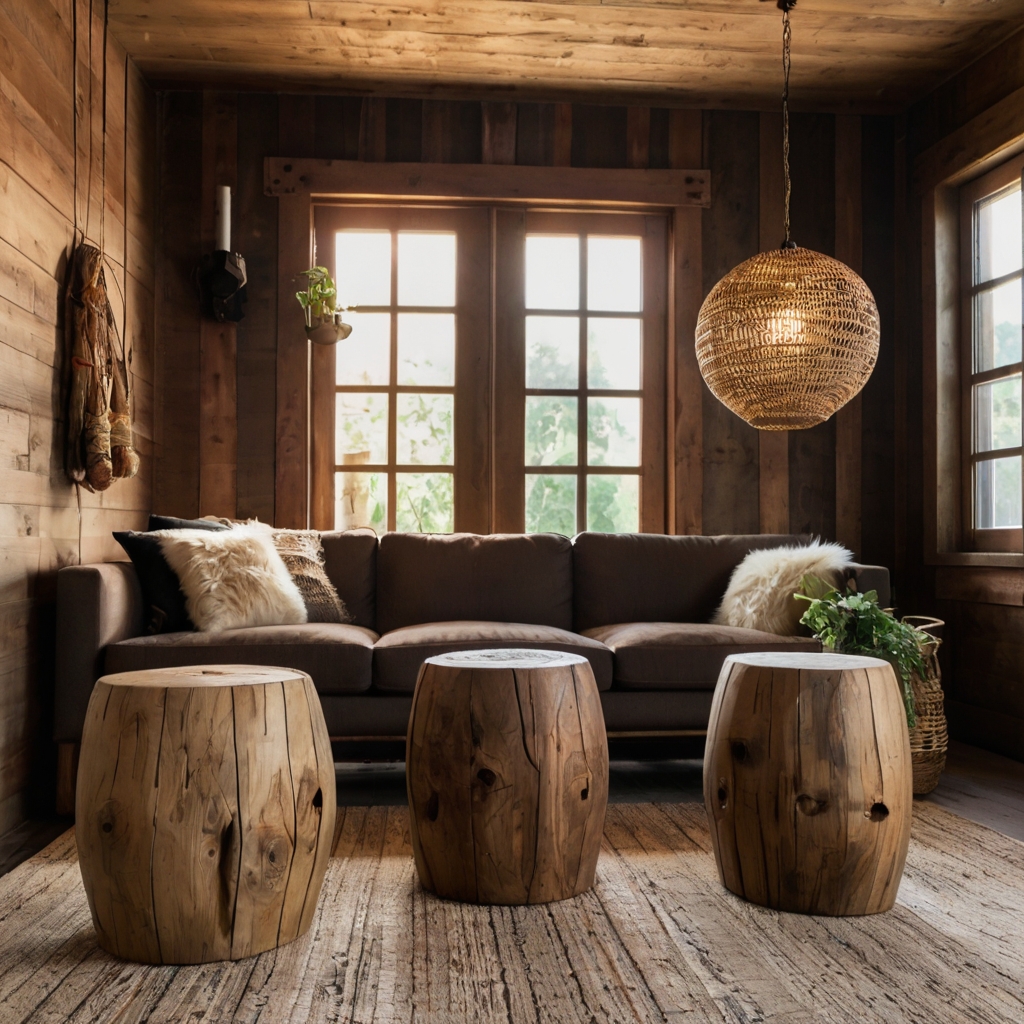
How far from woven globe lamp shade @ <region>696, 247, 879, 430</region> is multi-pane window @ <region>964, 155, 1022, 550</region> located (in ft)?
3.03

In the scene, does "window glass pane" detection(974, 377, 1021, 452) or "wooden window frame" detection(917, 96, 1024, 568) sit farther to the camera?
"wooden window frame" detection(917, 96, 1024, 568)

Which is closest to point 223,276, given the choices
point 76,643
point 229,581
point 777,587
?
point 229,581

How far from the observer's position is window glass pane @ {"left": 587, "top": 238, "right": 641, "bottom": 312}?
3.98 m

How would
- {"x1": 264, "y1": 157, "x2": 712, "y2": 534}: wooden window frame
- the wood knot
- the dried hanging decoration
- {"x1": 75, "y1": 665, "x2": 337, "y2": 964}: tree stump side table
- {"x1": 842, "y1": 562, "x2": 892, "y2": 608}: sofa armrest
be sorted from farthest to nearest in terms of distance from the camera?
{"x1": 264, "y1": 157, "x2": 712, "y2": 534}: wooden window frame → {"x1": 842, "y1": 562, "x2": 892, "y2": 608}: sofa armrest → the dried hanging decoration → the wood knot → {"x1": 75, "y1": 665, "x2": 337, "y2": 964}: tree stump side table

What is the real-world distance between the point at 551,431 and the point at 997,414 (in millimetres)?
1713

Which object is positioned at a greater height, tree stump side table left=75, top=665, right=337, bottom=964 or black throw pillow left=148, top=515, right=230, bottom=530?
black throw pillow left=148, top=515, right=230, bottom=530

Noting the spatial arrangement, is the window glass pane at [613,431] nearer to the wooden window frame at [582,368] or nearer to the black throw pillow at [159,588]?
the wooden window frame at [582,368]

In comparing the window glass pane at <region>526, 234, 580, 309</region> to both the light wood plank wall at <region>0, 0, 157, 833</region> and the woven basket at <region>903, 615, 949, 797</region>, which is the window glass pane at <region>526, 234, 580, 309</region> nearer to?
the light wood plank wall at <region>0, 0, 157, 833</region>

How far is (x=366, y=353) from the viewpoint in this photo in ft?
12.8

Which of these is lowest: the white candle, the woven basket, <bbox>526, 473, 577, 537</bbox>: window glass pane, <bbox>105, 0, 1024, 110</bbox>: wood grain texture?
the woven basket

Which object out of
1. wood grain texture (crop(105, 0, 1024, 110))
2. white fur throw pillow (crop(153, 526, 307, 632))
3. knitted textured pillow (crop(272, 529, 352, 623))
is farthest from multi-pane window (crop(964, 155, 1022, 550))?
white fur throw pillow (crop(153, 526, 307, 632))

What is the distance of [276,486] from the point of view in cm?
373

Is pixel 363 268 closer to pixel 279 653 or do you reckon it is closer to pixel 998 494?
pixel 279 653

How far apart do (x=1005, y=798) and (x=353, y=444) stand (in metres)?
2.64
